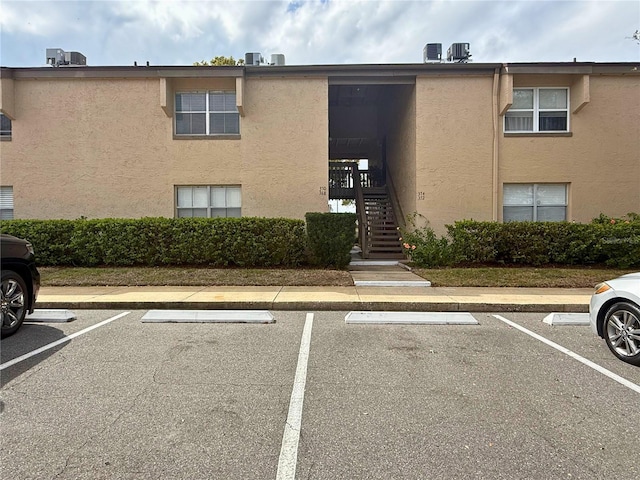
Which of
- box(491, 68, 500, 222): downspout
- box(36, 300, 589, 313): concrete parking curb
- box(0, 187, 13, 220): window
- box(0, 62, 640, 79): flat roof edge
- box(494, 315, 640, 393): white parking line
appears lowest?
box(494, 315, 640, 393): white parking line

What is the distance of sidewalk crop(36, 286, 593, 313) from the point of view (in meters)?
6.28

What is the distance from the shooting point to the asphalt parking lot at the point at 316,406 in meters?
2.23

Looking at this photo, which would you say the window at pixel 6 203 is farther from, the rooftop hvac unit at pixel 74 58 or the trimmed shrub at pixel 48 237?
the rooftop hvac unit at pixel 74 58

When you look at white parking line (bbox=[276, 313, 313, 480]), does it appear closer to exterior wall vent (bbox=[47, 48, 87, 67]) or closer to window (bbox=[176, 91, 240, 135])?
window (bbox=[176, 91, 240, 135])

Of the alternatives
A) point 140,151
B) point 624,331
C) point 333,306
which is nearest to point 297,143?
point 140,151

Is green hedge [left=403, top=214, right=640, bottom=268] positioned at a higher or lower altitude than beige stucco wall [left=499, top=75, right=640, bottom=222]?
lower

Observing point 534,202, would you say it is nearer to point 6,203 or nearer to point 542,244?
point 542,244

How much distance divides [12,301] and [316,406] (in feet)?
14.6

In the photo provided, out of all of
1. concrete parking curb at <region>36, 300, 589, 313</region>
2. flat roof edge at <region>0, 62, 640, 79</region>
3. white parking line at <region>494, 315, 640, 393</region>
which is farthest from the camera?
flat roof edge at <region>0, 62, 640, 79</region>

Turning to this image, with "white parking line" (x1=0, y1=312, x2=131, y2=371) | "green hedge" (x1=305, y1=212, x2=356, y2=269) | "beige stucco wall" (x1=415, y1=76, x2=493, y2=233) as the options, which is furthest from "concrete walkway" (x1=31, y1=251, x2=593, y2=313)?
"beige stucco wall" (x1=415, y1=76, x2=493, y2=233)

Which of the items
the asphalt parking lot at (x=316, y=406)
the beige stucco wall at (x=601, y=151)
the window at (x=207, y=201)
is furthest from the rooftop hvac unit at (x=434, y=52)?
the asphalt parking lot at (x=316, y=406)

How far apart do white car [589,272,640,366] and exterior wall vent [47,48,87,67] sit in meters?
15.6

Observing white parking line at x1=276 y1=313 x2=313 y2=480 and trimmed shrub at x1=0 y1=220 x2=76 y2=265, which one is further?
trimmed shrub at x1=0 y1=220 x2=76 y2=265

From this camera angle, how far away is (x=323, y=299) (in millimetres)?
6559
